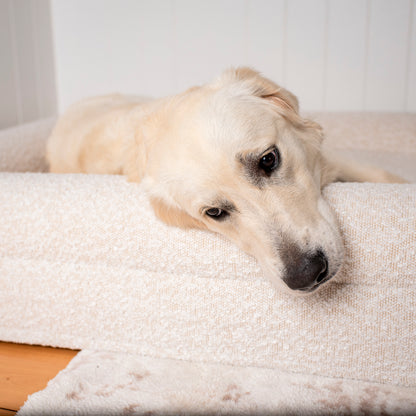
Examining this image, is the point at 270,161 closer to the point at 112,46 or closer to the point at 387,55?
the point at 387,55

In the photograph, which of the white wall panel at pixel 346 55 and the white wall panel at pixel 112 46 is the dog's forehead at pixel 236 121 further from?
the white wall panel at pixel 112 46

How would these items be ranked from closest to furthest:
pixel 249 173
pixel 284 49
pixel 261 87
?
1. pixel 249 173
2. pixel 261 87
3. pixel 284 49

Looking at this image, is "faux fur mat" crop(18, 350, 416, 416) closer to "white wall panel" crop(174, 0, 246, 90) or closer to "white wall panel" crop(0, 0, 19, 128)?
"white wall panel" crop(0, 0, 19, 128)

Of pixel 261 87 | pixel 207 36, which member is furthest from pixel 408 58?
pixel 261 87

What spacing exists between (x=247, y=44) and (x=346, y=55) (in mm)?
798

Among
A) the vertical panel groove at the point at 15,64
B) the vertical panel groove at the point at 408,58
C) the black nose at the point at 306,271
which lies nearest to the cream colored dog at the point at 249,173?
the black nose at the point at 306,271

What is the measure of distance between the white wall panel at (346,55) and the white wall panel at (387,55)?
0.21ft

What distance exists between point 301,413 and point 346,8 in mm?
3068

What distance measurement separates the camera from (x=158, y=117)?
1.57m

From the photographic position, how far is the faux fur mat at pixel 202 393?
1.25m

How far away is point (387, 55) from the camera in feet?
11.0

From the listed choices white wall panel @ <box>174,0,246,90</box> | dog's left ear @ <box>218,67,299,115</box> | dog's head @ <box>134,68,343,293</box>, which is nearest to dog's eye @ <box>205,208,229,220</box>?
dog's head @ <box>134,68,343,293</box>

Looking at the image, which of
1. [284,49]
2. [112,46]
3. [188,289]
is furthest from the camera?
[112,46]

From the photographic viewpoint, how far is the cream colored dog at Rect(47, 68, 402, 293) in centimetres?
119
